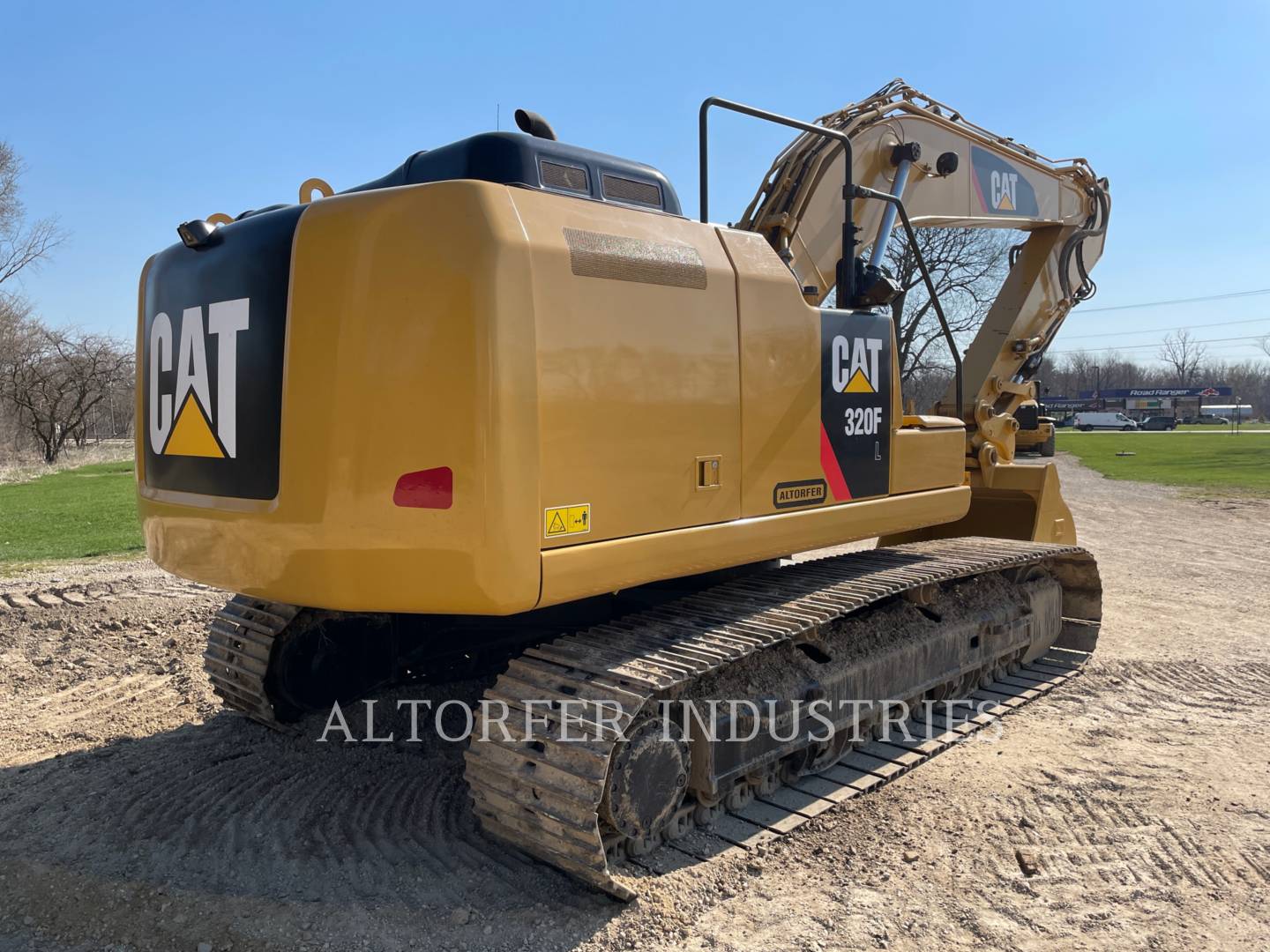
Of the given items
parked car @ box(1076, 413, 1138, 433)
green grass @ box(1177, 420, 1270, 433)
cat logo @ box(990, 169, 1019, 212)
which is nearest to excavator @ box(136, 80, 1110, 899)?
cat logo @ box(990, 169, 1019, 212)

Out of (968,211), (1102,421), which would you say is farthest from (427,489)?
(1102,421)

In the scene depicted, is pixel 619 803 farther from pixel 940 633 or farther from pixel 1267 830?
pixel 1267 830

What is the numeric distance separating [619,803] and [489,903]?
0.56 m

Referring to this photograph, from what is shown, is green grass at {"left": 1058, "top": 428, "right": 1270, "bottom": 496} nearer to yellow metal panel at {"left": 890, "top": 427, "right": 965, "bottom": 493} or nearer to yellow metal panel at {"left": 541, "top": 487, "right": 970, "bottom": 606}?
yellow metal panel at {"left": 890, "top": 427, "right": 965, "bottom": 493}

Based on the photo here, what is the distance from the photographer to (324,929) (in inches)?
120

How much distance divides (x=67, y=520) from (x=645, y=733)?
13.9 metres

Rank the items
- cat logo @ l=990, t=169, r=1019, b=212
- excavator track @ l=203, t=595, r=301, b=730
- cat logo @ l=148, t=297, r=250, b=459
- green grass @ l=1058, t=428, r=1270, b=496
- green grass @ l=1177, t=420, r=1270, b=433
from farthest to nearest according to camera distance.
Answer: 1. green grass @ l=1177, t=420, r=1270, b=433
2. green grass @ l=1058, t=428, r=1270, b=496
3. cat logo @ l=990, t=169, r=1019, b=212
4. excavator track @ l=203, t=595, r=301, b=730
5. cat logo @ l=148, t=297, r=250, b=459

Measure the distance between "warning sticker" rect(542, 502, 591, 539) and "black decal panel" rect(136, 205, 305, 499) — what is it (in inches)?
37.9

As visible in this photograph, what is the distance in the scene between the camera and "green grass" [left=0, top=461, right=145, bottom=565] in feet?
35.9

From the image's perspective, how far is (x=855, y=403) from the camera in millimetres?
4348

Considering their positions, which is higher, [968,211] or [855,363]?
[968,211]

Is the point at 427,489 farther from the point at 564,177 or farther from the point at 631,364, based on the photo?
the point at 564,177

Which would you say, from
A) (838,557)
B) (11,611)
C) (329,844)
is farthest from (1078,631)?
(11,611)

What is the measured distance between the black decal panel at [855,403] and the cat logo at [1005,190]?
10.3 ft
